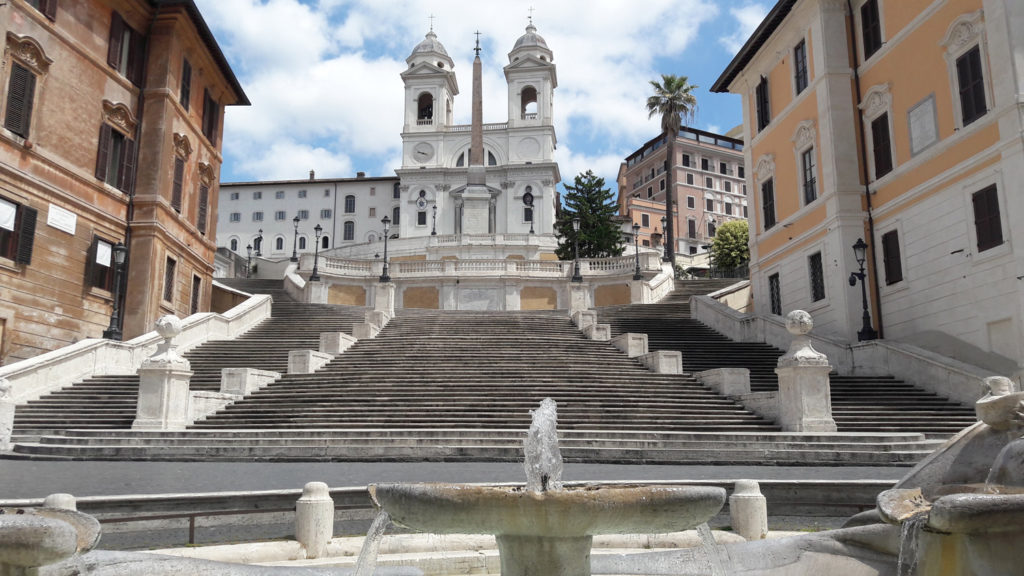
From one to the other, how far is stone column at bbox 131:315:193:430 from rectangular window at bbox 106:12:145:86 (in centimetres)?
1508

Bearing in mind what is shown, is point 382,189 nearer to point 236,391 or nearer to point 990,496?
point 236,391

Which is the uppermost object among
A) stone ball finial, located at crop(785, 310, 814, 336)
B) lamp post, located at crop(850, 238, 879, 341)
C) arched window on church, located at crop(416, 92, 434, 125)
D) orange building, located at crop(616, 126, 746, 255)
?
arched window on church, located at crop(416, 92, 434, 125)

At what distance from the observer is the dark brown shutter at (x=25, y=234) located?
860 inches

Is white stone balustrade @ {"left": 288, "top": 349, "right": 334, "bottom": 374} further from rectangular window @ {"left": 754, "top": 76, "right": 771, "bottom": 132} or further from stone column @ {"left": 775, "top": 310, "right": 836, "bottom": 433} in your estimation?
rectangular window @ {"left": 754, "top": 76, "right": 771, "bottom": 132}

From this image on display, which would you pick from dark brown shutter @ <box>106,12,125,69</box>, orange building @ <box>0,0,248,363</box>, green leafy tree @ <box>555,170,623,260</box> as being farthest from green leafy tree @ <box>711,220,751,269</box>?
dark brown shutter @ <box>106,12,125,69</box>

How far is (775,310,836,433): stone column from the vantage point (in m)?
15.4

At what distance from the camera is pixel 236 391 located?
1850cm

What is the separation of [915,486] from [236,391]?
16.8 m

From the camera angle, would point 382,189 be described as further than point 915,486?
Yes

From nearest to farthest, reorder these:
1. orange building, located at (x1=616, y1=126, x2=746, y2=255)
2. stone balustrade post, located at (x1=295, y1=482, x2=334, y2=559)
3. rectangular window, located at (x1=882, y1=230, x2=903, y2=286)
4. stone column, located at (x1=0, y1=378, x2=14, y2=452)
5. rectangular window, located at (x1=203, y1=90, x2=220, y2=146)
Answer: stone balustrade post, located at (x1=295, y1=482, x2=334, y2=559)
stone column, located at (x1=0, y1=378, x2=14, y2=452)
rectangular window, located at (x1=882, y1=230, x2=903, y2=286)
rectangular window, located at (x1=203, y1=90, x2=220, y2=146)
orange building, located at (x1=616, y1=126, x2=746, y2=255)

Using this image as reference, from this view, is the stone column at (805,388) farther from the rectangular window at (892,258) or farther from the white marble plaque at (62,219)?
the white marble plaque at (62,219)

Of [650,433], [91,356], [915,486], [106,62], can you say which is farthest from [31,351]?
[915,486]

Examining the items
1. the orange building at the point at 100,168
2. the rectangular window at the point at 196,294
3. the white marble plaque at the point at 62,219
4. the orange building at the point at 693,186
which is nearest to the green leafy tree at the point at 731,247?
the orange building at the point at 693,186

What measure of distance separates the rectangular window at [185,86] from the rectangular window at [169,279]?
20.7ft
